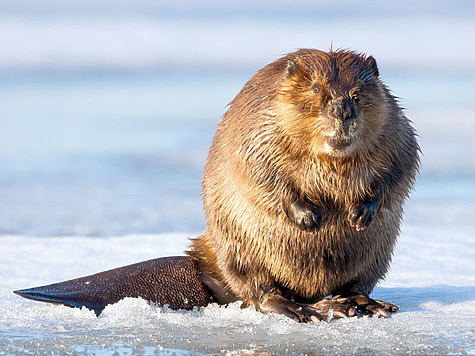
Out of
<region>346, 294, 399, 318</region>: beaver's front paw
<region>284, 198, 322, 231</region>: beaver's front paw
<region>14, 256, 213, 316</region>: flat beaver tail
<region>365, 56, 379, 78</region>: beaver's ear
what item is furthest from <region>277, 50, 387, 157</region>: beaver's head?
<region>14, 256, 213, 316</region>: flat beaver tail

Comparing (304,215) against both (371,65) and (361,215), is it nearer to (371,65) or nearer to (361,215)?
(361,215)

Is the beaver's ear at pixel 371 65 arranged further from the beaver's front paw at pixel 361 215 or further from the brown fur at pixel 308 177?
the beaver's front paw at pixel 361 215

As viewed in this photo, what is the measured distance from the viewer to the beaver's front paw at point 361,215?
372 cm

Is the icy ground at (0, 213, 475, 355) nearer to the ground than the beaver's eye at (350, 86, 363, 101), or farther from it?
nearer to the ground

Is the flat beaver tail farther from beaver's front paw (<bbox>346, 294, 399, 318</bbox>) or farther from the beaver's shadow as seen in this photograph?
the beaver's shadow

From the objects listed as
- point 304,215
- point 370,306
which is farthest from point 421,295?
point 304,215

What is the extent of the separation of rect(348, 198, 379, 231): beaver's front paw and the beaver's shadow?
0.54m

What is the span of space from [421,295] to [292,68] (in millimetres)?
1378

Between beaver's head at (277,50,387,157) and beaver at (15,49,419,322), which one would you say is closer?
beaver's head at (277,50,387,157)

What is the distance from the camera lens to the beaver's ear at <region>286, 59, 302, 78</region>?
3.77 m

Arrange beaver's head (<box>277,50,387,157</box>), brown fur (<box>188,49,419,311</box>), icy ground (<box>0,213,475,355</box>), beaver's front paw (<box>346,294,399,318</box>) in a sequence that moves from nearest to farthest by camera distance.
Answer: icy ground (<box>0,213,475,355</box>), beaver's head (<box>277,50,387,157</box>), brown fur (<box>188,49,419,311</box>), beaver's front paw (<box>346,294,399,318</box>)

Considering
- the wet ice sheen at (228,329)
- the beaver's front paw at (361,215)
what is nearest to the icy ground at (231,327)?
the wet ice sheen at (228,329)

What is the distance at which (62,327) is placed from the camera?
11.3 ft

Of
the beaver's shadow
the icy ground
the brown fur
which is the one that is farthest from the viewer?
the beaver's shadow
